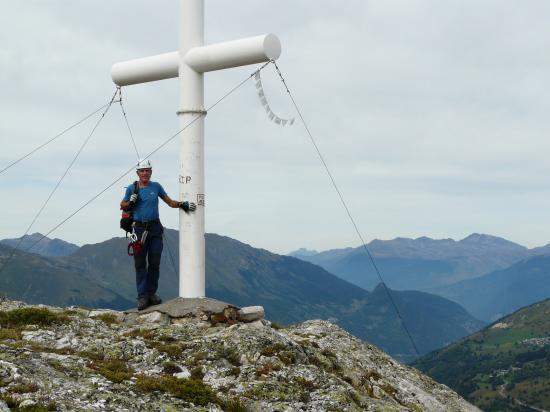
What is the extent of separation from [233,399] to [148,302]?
8.05 metres

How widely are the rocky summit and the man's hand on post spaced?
9.19ft

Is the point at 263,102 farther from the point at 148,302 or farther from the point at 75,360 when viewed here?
the point at 75,360

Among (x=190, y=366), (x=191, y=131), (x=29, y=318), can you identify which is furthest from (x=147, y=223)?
(x=190, y=366)

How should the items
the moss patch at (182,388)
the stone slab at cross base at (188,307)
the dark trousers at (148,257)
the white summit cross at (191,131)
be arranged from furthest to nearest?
the white summit cross at (191,131) < the dark trousers at (148,257) < the stone slab at cross base at (188,307) < the moss patch at (182,388)

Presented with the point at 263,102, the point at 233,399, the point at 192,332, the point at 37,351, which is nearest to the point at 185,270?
the point at 192,332

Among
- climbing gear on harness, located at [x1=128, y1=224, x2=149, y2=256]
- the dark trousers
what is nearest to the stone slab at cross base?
the dark trousers

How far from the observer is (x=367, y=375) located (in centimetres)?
1530

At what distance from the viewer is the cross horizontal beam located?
17.6 meters

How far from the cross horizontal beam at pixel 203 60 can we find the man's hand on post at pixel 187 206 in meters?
4.04

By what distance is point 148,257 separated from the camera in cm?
1898

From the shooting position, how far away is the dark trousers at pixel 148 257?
18.5 m

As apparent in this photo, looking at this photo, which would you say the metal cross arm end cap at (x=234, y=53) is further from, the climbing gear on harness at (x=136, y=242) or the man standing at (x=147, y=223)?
the climbing gear on harness at (x=136, y=242)

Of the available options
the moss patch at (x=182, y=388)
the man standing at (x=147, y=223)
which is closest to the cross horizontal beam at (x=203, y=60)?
the man standing at (x=147, y=223)

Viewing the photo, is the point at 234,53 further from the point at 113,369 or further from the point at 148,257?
the point at 113,369
